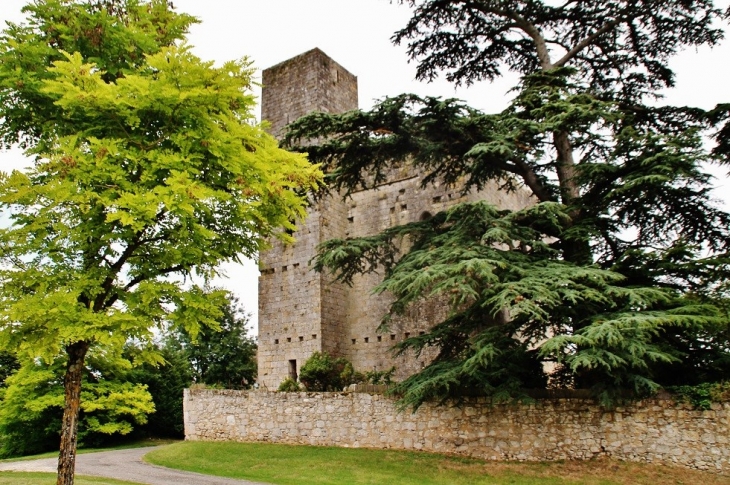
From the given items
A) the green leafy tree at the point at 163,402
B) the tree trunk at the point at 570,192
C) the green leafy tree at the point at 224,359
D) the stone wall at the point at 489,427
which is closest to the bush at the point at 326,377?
the stone wall at the point at 489,427

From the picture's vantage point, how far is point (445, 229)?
12.3 m

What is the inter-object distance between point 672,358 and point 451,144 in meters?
5.97

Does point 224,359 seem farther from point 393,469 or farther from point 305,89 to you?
point 393,469

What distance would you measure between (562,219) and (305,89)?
11.1 metres

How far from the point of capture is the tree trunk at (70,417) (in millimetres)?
7132

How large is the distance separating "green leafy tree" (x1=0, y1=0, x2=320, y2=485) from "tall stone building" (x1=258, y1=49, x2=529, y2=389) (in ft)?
29.8

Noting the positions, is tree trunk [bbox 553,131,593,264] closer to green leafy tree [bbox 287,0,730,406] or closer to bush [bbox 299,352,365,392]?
green leafy tree [bbox 287,0,730,406]

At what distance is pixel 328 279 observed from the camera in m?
18.1

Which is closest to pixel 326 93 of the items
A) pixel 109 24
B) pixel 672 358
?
pixel 109 24

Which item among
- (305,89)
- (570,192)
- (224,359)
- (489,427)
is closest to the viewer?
(489,427)

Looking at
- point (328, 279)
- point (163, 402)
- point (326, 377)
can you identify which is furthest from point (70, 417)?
point (163, 402)

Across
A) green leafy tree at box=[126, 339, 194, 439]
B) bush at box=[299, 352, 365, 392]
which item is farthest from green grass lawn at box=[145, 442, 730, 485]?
green leafy tree at box=[126, 339, 194, 439]

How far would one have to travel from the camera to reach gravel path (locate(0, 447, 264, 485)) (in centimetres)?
1039

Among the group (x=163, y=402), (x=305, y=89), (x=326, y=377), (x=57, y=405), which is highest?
(x=305, y=89)
